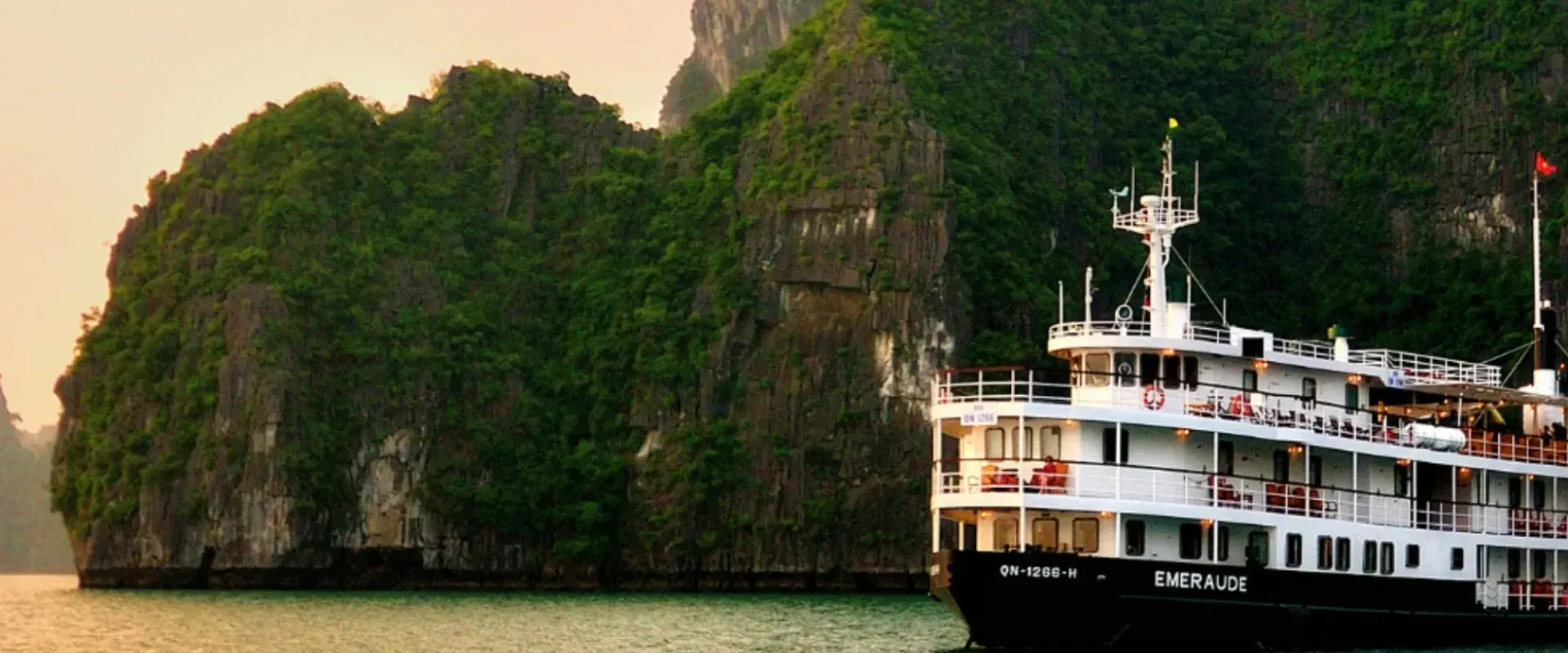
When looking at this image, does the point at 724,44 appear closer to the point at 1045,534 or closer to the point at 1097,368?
the point at 1097,368

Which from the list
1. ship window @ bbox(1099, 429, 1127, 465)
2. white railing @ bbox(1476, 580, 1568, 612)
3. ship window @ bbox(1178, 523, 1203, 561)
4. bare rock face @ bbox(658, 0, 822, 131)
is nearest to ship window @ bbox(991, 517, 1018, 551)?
ship window @ bbox(1099, 429, 1127, 465)

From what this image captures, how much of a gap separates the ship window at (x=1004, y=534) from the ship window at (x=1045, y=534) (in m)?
0.40

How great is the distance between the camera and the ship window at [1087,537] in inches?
2104

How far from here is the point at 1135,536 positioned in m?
53.7

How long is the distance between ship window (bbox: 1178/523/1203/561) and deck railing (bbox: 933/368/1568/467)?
2.08m

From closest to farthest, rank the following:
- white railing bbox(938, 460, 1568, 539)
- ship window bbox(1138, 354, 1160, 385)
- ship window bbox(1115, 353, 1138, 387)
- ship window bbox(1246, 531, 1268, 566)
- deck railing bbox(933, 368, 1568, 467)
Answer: white railing bbox(938, 460, 1568, 539) < ship window bbox(1246, 531, 1268, 566) < deck railing bbox(933, 368, 1568, 467) < ship window bbox(1115, 353, 1138, 387) < ship window bbox(1138, 354, 1160, 385)

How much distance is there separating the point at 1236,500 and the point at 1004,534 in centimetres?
477

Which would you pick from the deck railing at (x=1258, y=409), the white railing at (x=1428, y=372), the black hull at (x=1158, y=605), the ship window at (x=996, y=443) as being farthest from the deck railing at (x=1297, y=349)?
the black hull at (x=1158, y=605)

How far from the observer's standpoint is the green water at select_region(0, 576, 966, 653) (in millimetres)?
62844

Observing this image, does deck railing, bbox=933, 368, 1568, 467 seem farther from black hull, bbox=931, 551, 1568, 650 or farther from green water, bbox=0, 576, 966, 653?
green water, bbox=0, 576, 966, 653

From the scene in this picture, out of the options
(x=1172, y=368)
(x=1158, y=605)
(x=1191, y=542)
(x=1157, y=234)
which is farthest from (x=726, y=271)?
(x=1158, y=605)

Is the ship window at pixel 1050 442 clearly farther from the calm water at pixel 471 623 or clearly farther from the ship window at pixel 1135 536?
the calm water at pixel 471 623

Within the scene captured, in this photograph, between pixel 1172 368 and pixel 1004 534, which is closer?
pixel 1004 534

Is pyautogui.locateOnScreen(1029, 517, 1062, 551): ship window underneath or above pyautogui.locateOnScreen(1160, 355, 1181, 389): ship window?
underneath
